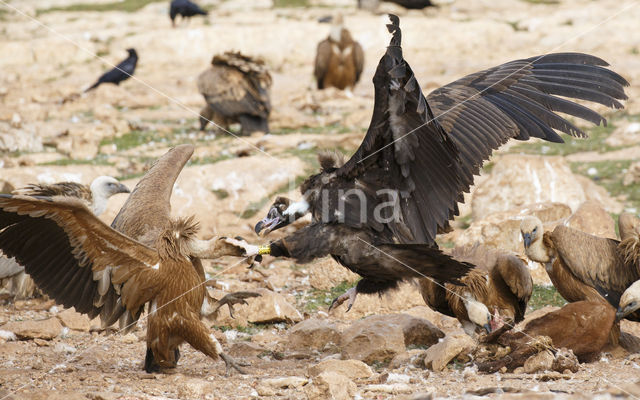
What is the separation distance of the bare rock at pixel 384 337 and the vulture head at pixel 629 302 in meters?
1.34

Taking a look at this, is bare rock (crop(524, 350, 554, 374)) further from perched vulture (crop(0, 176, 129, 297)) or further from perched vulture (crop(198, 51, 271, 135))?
perched vulture (crop(198, 51, 271, 135))

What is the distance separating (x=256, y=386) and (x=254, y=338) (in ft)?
4.80

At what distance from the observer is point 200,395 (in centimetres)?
453

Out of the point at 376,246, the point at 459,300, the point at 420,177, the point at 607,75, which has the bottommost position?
the point at 459,300

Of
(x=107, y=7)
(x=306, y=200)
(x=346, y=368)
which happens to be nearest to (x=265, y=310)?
(x=306, y=200)

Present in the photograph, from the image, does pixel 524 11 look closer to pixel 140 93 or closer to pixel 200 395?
pixel 140 93

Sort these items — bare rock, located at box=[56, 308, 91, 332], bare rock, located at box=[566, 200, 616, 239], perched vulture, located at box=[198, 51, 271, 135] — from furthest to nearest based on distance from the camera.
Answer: perched vulture, located at box=[198, 51, 271, 135], bare rock, located at box=[566, 200, 616, 239], bare rock, located at box=[56, 308, 91, 332]

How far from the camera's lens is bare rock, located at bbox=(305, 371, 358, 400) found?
4.35 meters

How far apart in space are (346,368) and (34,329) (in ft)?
8.05

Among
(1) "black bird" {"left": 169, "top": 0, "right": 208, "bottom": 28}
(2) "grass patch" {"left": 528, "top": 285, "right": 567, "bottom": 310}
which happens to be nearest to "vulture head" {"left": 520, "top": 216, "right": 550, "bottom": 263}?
(2) "grass patch" {"left": 528, "top": 285, "right": 567, "bottom": 310}

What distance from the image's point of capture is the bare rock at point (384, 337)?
550 cm

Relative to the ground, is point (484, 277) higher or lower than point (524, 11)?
lower

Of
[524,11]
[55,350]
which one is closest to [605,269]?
[55,350]

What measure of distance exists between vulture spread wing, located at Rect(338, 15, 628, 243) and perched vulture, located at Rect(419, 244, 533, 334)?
420mm
